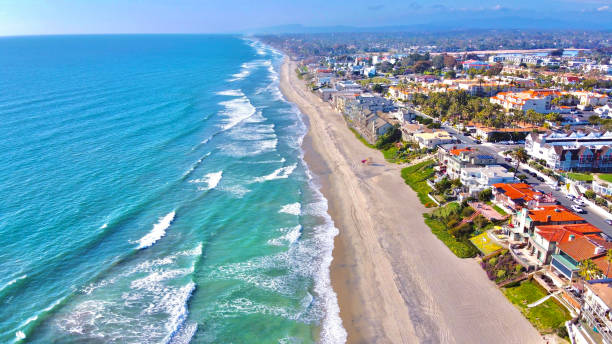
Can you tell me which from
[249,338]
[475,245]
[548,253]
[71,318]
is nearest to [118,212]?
[71,318]

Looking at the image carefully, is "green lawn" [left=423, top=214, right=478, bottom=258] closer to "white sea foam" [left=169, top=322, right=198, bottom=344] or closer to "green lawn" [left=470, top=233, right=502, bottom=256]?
"green lawn" [left=470, top=233, right=502, bottom=256]

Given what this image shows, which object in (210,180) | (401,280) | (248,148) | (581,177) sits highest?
(248,148)

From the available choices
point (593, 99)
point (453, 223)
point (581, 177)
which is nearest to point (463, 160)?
point (453, 223)

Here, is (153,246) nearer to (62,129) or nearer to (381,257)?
(381,257)

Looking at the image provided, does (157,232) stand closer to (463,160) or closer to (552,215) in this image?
(463,160)

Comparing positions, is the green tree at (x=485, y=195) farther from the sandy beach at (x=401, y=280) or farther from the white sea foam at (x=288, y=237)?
the white sea foam at (x=288, y=237)
